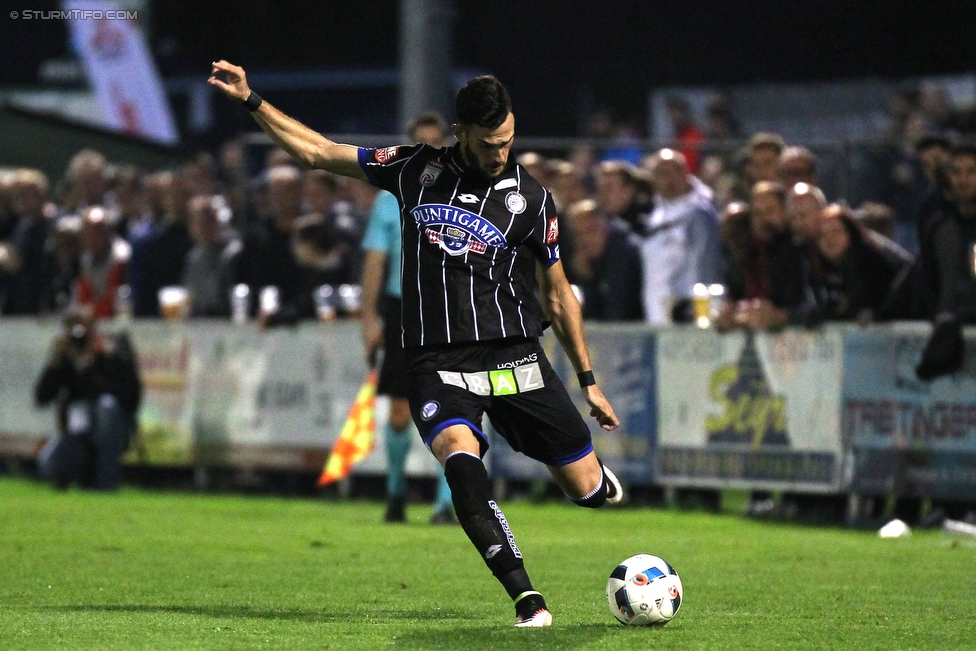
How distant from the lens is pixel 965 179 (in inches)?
465

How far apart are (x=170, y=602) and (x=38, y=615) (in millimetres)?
733

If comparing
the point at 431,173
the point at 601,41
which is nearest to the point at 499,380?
the point at 431,173

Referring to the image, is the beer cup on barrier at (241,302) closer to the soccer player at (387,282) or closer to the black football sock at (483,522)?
the soccer player at (387,282)

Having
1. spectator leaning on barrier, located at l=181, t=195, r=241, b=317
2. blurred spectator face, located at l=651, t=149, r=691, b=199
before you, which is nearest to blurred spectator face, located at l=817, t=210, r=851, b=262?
blurred spectator face, located at l=651, t=149, r=691, b=199

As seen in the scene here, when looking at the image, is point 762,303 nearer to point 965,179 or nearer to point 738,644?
point 965,179

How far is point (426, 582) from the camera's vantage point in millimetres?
8859

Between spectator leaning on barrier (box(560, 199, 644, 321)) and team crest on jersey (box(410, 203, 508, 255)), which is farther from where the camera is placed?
spectator leaning on barrier (box(560, 199, 644, 321))

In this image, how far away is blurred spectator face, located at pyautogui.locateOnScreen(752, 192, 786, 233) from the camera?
12.8 metres

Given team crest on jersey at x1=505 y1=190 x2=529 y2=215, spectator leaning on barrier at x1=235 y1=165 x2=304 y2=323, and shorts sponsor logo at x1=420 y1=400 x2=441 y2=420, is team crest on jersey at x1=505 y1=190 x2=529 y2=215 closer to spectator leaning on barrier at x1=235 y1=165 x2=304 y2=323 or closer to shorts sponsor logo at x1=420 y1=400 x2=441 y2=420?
shorts sponsor logo at x1=420 y1=400 x2=441 y2=420

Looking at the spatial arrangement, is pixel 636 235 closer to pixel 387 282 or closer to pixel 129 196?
pixel 387 282

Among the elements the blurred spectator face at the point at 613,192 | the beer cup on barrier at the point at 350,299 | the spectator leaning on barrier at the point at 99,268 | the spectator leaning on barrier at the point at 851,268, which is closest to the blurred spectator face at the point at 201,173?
the spectator leaning on barrier at the point at 99,268

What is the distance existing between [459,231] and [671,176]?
255 inches

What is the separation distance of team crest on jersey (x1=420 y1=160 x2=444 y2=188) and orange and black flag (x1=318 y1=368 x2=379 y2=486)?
627 centimetres

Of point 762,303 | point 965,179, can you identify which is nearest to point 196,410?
point 762,303
